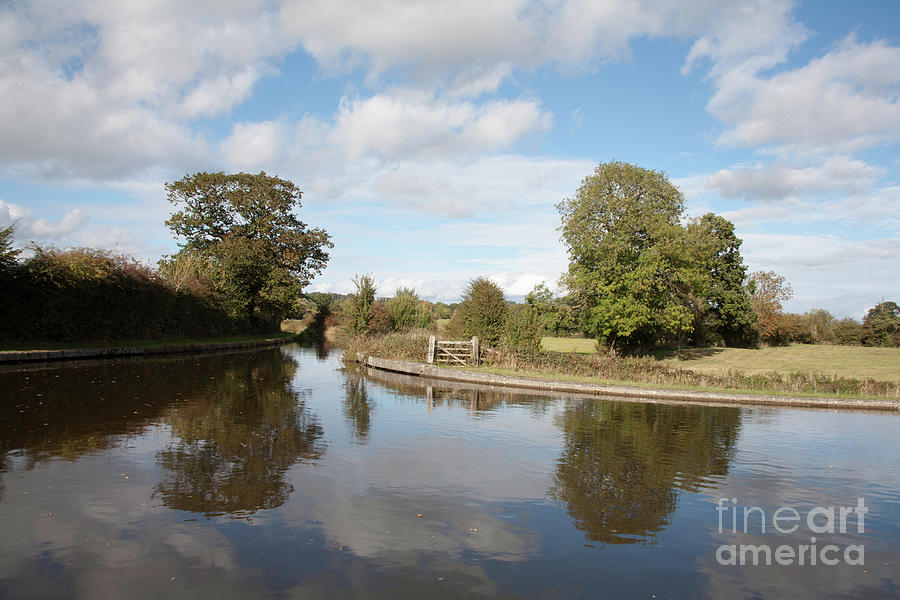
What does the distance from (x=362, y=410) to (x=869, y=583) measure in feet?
35.8

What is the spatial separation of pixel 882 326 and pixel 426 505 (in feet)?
162

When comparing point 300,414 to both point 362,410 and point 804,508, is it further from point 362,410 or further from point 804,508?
point 804,508

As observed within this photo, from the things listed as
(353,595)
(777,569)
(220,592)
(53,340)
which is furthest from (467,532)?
(53,340)

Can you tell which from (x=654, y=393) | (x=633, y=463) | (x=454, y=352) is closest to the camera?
(x=633, y=463)

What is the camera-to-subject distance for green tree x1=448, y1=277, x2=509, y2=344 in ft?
97.2

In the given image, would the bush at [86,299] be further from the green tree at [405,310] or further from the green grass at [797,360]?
the green grass at [797,360]

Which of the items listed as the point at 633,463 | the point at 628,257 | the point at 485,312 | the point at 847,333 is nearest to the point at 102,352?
the point at 485,312

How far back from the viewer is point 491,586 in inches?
193

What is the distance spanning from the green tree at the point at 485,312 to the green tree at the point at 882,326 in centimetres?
3128

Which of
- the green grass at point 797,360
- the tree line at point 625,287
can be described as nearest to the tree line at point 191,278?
the tree line at point 625,287

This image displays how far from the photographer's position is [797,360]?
3228 cm

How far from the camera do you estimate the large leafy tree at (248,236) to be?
43312 millimetres

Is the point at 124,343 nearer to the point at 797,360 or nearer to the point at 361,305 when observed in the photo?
the point at 361,305

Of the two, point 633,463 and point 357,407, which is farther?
point 357,407
